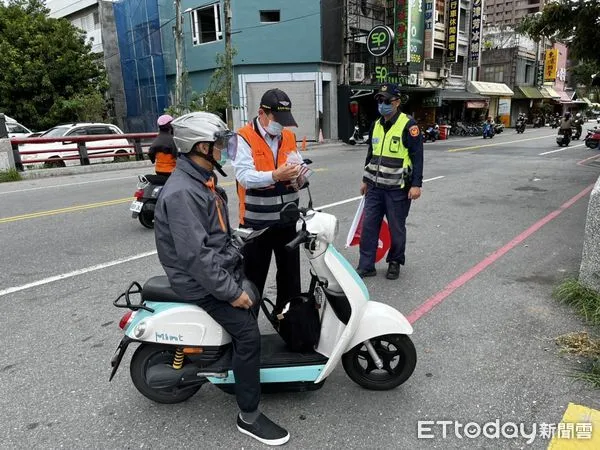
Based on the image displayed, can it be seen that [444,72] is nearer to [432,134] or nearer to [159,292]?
[432,134]

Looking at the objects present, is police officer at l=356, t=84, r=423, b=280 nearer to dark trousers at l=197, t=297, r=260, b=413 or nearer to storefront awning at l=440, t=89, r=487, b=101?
dark trousers at l=197, t=297, r=260, b=413

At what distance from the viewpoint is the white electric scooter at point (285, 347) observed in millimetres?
2611

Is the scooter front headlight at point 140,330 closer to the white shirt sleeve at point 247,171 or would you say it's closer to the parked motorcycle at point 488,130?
the white shirt sleeve at point 247,171

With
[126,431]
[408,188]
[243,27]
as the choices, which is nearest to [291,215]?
[126,431]

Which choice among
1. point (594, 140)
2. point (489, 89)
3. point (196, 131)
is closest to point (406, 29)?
point (594, 140)

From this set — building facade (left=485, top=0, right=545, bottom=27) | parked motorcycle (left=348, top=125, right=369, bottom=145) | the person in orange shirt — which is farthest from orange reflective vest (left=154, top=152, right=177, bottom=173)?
building facade (left=485, top=0, right=545, bottom=27)

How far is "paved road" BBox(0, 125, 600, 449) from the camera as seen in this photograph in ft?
8.66

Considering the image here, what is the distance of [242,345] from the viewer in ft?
8.13

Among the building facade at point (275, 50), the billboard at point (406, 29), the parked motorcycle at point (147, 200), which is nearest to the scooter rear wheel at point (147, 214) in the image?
the parked motorcycle at point (147, 200)

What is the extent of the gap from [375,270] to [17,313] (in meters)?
3.48

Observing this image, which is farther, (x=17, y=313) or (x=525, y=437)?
(x=17, y=313)

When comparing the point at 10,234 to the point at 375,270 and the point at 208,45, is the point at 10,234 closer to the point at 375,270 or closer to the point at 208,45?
the point at 375,270

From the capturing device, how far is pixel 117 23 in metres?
29.3

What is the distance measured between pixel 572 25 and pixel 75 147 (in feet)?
47.7
